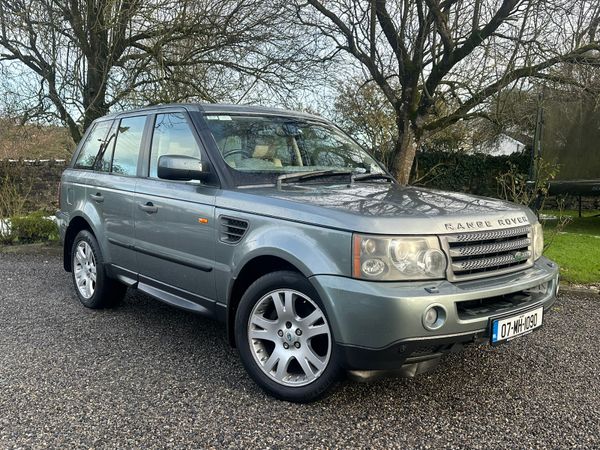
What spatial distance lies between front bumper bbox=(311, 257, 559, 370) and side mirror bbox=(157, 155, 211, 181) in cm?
120

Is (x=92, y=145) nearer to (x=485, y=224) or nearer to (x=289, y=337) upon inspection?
(x=289, y=337)

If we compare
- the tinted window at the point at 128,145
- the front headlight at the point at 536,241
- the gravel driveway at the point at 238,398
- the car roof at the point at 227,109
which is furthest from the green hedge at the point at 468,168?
the front headlight at the point at 536,241

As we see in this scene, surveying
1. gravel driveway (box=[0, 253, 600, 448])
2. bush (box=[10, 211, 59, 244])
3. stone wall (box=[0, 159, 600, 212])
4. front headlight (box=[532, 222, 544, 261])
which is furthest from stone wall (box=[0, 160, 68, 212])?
front headlight (box=[532, 222, 544, 261])

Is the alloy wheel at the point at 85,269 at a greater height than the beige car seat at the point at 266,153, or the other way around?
the beige car seat at the point at 266,153

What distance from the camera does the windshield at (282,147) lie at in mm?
3631

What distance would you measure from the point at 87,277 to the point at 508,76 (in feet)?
21.2

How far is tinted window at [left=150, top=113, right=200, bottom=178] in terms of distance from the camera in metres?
3.76

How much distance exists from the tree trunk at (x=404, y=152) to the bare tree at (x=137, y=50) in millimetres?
2418

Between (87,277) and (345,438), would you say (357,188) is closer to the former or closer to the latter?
(345,438)

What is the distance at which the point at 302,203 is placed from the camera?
2943 millimetres

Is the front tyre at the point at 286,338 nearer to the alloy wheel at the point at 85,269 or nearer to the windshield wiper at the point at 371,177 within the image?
the windshield wiper at the point at 371,177

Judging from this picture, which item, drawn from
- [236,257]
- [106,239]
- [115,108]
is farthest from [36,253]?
[236,257]

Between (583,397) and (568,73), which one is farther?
(568,73)

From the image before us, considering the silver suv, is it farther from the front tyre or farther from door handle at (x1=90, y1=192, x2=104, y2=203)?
door handle at (x1=90, y1=192, x2=104, y2=203)
